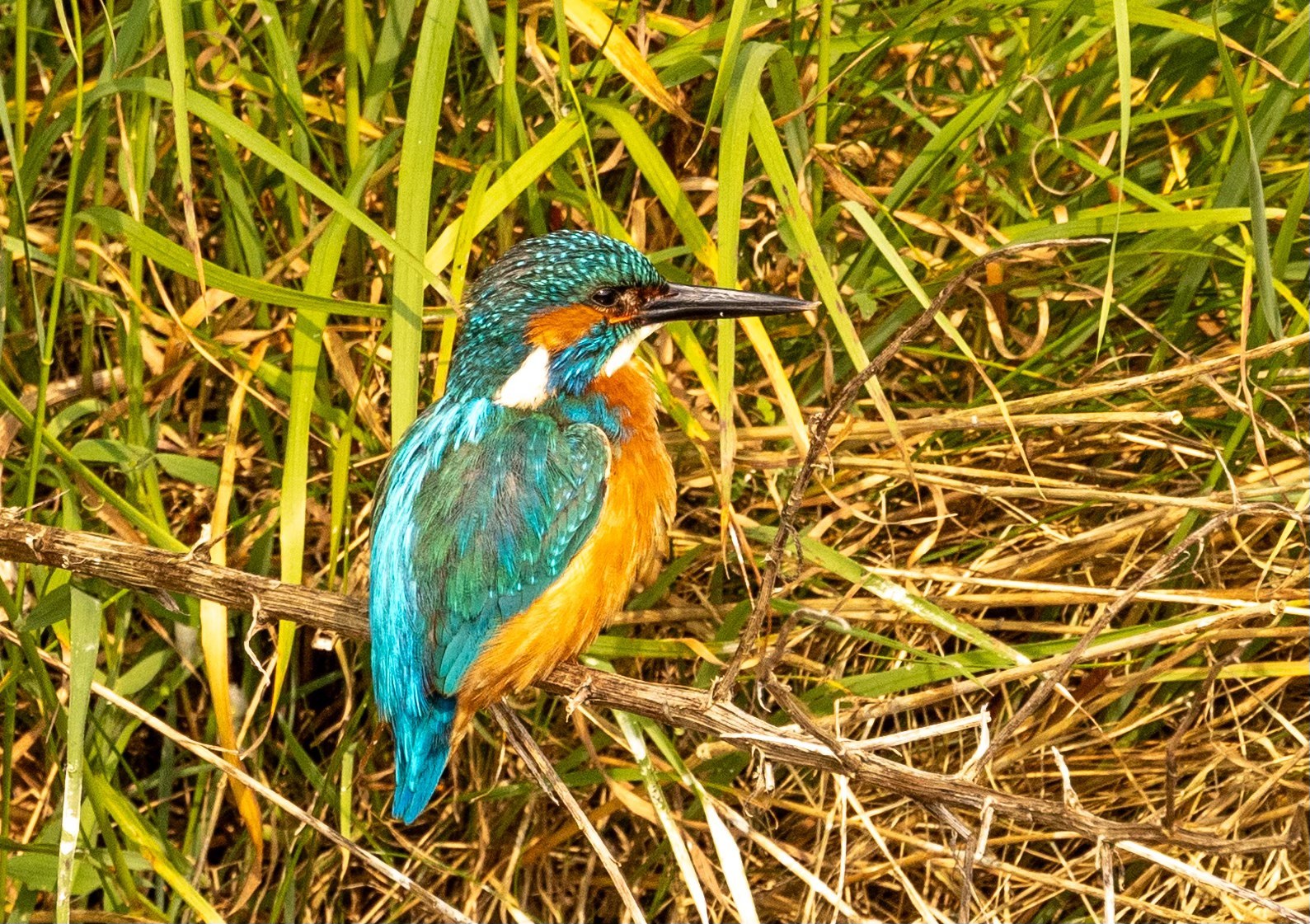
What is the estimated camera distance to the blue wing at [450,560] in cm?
190

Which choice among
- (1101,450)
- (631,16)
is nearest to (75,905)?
(631,16)

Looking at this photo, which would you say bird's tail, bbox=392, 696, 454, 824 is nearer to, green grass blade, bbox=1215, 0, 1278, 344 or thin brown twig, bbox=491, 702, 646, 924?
thin brown twig, bbox=491, 702, 646, 924

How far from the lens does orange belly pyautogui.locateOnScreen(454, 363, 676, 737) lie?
1.91 m

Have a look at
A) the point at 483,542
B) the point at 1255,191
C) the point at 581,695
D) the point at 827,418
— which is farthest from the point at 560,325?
the point at 1255,191

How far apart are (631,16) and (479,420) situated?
63 cm

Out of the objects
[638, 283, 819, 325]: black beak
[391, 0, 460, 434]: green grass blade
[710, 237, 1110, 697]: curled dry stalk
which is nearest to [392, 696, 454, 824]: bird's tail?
[391, 0, 460, 434]: green grass blade

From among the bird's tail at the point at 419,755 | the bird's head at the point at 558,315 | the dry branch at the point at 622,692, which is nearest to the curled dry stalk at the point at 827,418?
the dry branch at the point at 622,692

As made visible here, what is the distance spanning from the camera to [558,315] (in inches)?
82.9

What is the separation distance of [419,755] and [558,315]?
697 millimetres

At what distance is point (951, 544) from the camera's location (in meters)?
2.34

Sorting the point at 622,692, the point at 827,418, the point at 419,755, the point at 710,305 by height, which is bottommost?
the point at 419,755

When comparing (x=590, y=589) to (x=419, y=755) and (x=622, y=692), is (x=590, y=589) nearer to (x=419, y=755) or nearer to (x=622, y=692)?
(x=622, y=692)

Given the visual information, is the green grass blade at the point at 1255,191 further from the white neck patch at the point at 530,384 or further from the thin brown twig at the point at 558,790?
the thin brown twig at the point at 558,790

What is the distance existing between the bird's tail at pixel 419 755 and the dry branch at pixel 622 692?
16 centimetres
